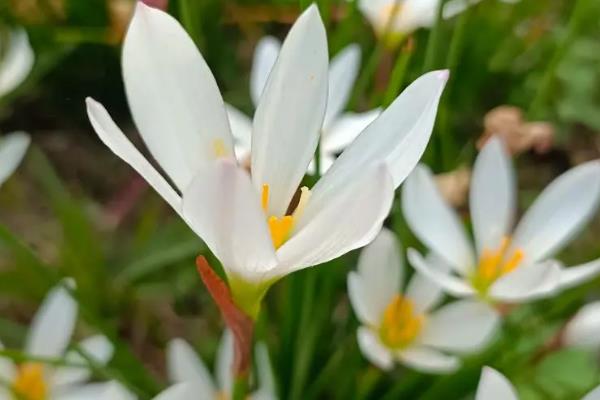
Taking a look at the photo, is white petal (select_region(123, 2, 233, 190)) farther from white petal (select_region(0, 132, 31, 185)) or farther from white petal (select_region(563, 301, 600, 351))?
white petal (select_region(563, 301, 600, 351))

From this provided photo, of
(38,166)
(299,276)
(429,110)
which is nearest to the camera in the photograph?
(429,110)

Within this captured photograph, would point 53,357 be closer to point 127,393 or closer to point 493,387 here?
point 127,393

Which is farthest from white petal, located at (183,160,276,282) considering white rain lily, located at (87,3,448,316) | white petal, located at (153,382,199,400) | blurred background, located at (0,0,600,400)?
blurred background, located at (0,0,600,400)

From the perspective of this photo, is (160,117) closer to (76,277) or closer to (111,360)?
(111,360)

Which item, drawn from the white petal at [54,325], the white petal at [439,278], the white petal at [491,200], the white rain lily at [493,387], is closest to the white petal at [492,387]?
the white rain lily at [493,387]

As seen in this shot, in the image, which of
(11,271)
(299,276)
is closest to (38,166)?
(11,271)

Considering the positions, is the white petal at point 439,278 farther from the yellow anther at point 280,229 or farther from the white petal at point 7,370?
the white petal at point 7,370
